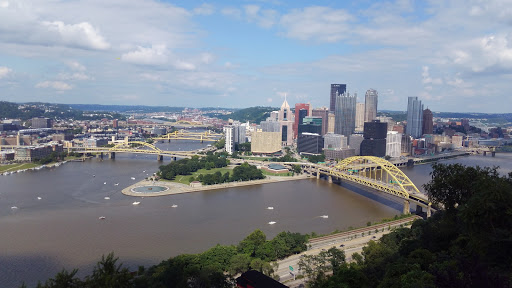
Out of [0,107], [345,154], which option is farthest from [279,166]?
[0,107]

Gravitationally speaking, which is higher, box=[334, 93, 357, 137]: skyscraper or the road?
box=[334, 93, 357, 137]: skyscraper

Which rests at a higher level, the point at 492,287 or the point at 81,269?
the point at 492,287

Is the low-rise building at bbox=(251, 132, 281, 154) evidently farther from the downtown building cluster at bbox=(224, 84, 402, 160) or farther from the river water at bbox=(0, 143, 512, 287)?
the river water at bbox=(0, 143, 512, 287)

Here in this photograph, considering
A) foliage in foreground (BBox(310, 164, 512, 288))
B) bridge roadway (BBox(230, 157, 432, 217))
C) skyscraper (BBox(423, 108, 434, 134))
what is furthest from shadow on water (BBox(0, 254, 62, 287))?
skyscraper (BBox(423, 108, 434, 134))

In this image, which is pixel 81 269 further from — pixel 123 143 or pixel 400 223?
pixel 123 143

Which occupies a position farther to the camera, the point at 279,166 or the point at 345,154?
the point at 345,154

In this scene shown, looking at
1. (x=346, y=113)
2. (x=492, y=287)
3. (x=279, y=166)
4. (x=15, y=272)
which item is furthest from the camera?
(x=346, y=113)

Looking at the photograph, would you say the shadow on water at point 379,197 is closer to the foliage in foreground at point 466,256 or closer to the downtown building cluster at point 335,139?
the foliage in foreground at point 466,256
